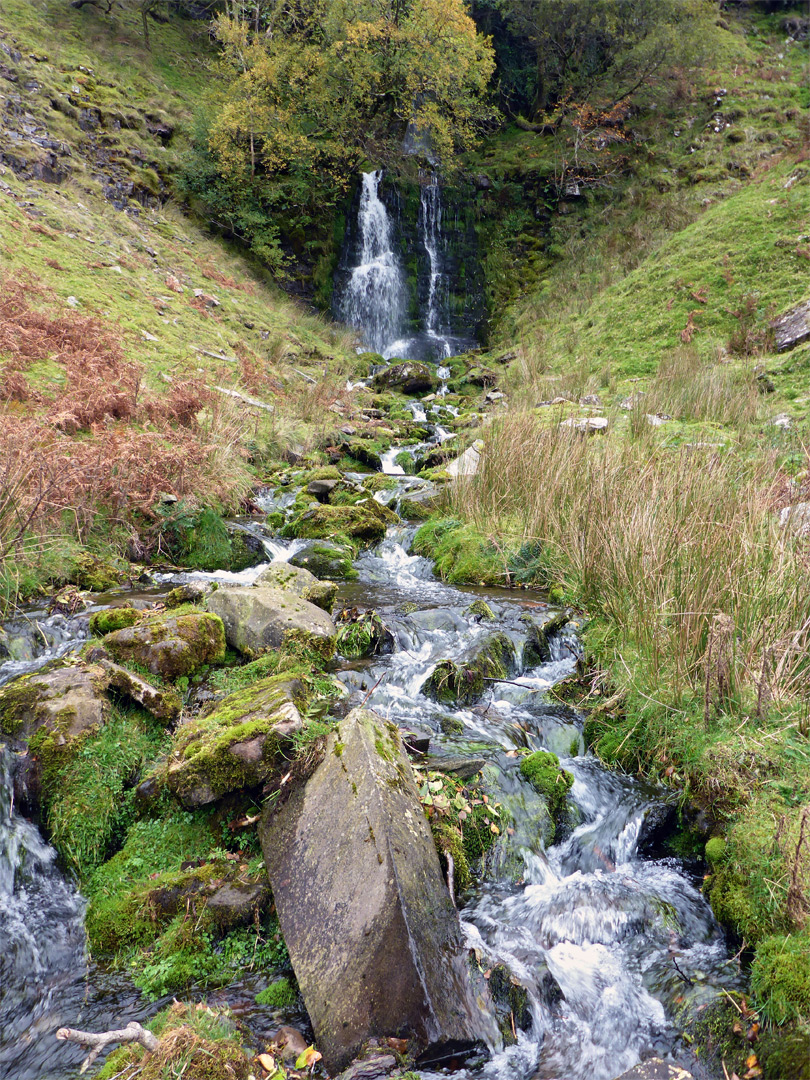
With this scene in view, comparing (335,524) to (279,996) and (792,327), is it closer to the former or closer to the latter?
(279,996)

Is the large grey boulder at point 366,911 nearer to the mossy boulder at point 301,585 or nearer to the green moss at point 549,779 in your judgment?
the green moss at point 549,779

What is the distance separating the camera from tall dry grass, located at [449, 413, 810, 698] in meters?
3.44

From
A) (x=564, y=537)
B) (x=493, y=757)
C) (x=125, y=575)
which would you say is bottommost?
(x=125, y=575)

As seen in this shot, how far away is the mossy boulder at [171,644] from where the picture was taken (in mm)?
3959

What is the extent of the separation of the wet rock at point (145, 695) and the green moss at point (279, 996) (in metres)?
1.65

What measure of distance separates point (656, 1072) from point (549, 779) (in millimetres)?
1458

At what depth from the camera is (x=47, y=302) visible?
32.7ft

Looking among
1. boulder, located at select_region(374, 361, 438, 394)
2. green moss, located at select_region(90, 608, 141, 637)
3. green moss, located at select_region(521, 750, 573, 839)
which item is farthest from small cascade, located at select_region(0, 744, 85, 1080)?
boulder, located at select_region(374, 361, 438, 394)

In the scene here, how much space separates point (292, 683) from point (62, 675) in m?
1.36

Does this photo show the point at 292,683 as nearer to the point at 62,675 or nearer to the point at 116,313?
the point at 62,675

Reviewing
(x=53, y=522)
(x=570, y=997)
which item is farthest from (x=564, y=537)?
(x=53, y=522)

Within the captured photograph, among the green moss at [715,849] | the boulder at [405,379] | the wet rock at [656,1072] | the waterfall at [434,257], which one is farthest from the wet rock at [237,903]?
the waterfall at [434,257]

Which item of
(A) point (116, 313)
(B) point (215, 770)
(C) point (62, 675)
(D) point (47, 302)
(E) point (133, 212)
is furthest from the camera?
(E) point (133, 212)

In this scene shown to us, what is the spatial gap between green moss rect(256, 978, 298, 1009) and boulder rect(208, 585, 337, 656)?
225cm
